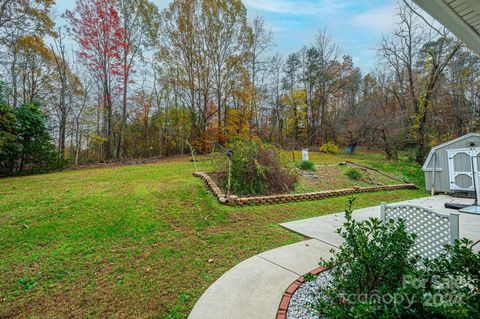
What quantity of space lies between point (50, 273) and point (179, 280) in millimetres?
1500

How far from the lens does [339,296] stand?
1.76 m

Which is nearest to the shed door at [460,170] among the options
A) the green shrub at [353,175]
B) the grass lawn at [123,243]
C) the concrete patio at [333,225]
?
the concrete patio at [333,225]

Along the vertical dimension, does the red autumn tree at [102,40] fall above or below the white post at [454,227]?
above

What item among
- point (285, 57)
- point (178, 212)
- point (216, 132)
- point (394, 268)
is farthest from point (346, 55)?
point (394, 268)

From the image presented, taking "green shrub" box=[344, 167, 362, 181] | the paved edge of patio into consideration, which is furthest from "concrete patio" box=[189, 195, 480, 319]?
"green shrub" box=[344, 167, 362, 181]

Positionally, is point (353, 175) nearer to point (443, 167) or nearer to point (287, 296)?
point (443, 167)

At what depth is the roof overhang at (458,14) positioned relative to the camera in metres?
1.66

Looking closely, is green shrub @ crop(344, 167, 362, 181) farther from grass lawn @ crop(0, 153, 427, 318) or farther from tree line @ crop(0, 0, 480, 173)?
tree line @ crop(0, 0, 480, 173)

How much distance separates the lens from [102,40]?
38.4 feet

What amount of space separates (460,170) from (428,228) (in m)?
6.42

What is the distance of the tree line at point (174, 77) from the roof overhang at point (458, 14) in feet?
Answer: 29.3

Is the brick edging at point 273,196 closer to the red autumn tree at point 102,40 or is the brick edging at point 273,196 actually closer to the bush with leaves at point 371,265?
the bush with leaves at point 371,265

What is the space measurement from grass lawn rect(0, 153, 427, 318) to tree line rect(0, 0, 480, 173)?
5.64 meters

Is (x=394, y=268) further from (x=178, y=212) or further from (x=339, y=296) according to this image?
(x=178, y=212)
